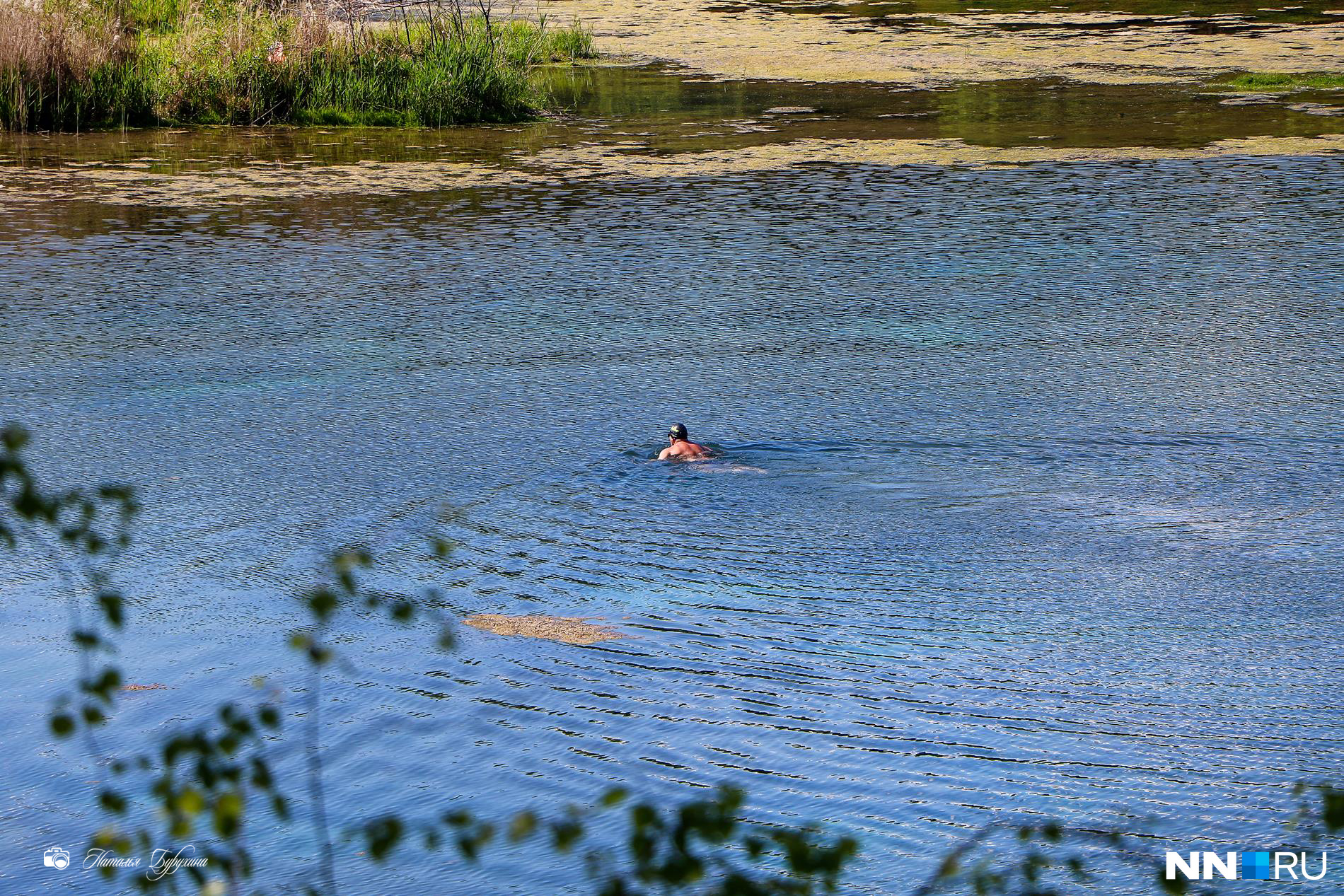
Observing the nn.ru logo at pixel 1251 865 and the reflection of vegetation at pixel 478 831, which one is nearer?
the reflection of vegetation at pixel 478 831

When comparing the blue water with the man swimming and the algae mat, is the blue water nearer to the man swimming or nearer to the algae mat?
the man swimming

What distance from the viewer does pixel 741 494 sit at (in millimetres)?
5809

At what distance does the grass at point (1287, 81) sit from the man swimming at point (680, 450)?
1069cm

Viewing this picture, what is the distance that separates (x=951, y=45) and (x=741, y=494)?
12.8m

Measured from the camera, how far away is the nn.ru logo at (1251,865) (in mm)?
3236

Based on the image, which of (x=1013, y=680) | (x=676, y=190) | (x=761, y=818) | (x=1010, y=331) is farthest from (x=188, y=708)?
(x=676, y=190)

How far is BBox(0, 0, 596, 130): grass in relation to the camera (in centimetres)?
1328

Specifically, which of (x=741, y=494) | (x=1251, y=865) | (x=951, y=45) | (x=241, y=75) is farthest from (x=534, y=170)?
(x=1251, y=865)

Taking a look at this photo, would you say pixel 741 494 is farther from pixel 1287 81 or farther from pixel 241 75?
pixel 1287 81

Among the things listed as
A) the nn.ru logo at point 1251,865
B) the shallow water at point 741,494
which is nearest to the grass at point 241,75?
the shallow water at point 741,494

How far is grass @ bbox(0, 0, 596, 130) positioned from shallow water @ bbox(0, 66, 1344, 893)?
11.6 feet

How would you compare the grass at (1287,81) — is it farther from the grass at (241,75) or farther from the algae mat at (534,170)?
the grass at (241,75)

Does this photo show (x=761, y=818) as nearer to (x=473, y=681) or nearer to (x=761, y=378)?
(x=473, y=681)

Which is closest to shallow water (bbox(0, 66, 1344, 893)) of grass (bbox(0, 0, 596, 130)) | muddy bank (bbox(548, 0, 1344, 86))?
grass (bbox(0, 0, 596, 130))
